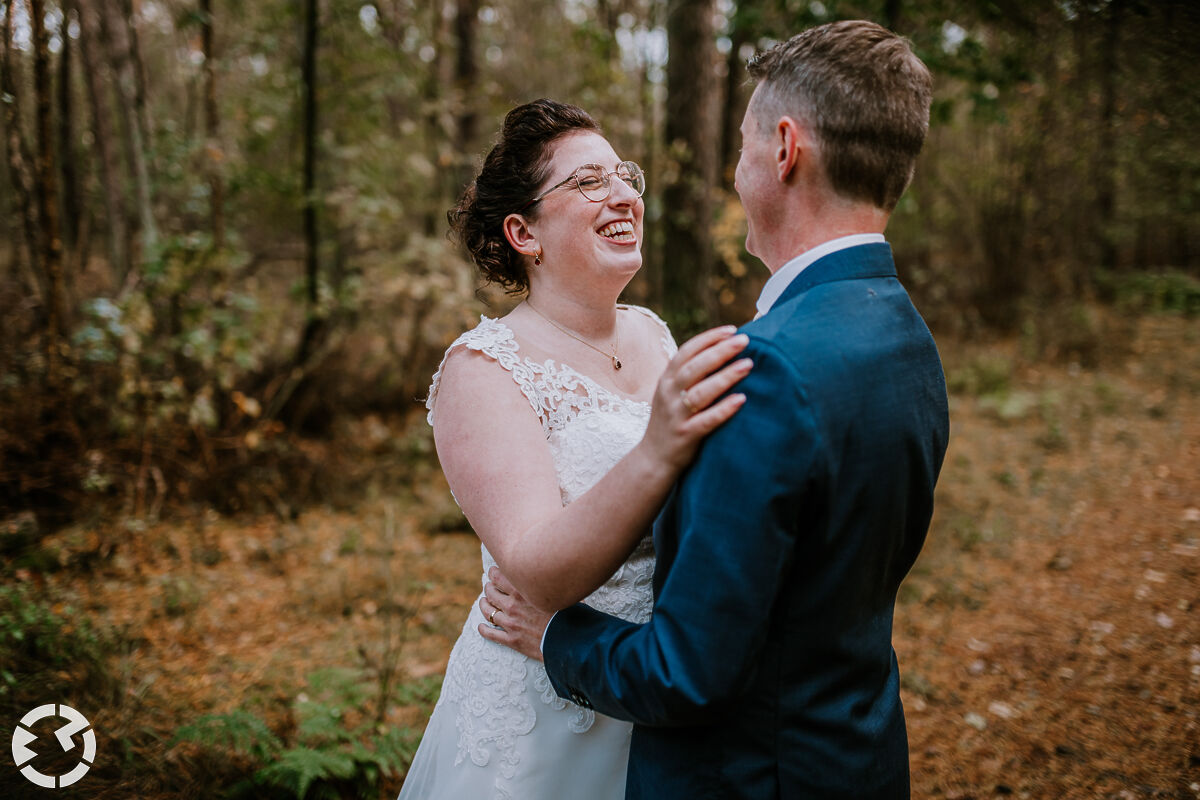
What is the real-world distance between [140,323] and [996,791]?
218 inches

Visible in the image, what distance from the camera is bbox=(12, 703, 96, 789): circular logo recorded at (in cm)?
251

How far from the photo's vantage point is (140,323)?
194 inches

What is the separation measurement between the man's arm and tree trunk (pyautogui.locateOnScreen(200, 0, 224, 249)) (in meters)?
5.83

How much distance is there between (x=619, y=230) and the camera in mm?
2051

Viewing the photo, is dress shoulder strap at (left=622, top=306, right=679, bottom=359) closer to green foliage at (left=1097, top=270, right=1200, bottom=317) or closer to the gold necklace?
the gold necklace

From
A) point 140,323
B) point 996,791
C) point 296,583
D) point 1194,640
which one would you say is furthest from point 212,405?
point 1194,640

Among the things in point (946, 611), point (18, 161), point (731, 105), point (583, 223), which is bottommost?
point (946, 611)

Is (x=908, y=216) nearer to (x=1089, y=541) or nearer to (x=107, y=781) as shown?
(x=1089, y=541)

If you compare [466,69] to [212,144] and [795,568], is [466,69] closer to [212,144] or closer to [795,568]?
[212,144]

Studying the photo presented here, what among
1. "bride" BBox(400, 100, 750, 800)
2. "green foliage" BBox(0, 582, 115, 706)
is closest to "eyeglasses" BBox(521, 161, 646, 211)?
"bride" BBox(400, 100, 750, 800)

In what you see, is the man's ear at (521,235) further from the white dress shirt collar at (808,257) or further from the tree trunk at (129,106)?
the tree trunk at (129,106)

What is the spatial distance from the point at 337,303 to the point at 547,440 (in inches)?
212

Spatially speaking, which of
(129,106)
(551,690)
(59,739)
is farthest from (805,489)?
(129,106)

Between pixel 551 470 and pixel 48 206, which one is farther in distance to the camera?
pixel 48 206
